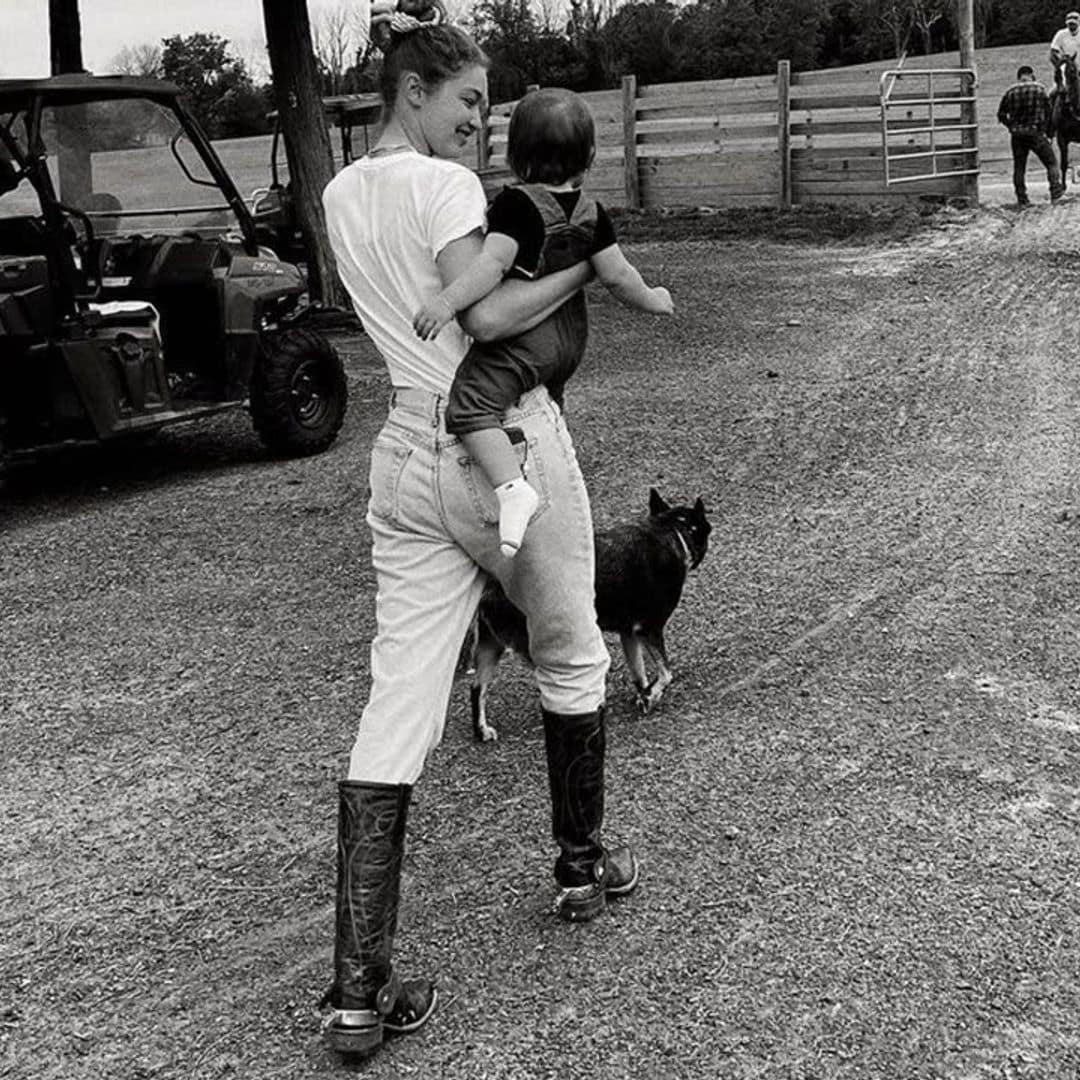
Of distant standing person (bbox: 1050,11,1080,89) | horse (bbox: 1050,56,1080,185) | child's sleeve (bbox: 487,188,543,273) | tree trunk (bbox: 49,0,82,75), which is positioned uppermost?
tree trunk (bbox: 49,0,82,75)

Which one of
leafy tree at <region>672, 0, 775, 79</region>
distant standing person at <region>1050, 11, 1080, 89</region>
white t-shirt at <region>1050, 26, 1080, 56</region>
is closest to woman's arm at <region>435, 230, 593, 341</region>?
distant standing person at <region>1050, 11, 1080, 89</region>

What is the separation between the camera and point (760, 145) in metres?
20.6

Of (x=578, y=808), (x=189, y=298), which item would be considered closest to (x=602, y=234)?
(x=578, y=808)

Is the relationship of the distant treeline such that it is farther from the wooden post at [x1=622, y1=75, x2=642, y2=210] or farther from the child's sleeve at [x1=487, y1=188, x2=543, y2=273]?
the child's sleeve at [x1=487, y1=188, x2=543, y2=273]

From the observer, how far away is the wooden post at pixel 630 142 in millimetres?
21688

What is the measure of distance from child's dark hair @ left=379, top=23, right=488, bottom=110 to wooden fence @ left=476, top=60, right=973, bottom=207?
672 inches

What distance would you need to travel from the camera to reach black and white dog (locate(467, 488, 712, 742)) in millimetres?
4807

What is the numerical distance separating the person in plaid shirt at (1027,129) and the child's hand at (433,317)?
1674cm

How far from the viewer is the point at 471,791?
454cm

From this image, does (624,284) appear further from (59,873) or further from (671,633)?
(671,633)

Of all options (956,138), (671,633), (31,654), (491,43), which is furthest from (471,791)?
(491,43)

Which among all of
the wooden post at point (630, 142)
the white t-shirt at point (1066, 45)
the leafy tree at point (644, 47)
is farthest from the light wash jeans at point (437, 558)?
the leafy tree at point (644, 47)

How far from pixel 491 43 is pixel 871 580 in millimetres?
34909

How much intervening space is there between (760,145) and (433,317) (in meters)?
18.3
